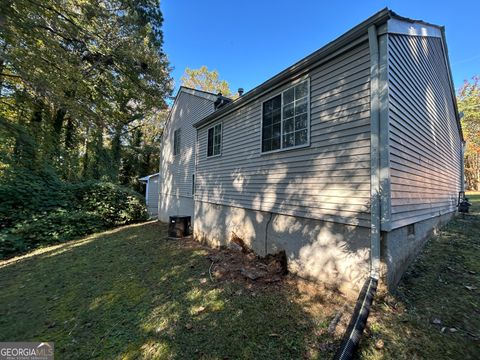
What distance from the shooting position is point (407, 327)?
277 cm

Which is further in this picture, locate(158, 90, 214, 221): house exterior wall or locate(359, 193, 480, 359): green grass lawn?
locate(158, 90, 214, 221): house exterior wall

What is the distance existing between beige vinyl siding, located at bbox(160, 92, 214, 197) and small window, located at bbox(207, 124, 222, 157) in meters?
1.68

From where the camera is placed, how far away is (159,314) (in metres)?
3.53

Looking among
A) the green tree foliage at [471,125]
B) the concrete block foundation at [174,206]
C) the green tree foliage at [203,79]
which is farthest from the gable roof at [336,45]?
the green tree foliage at [203,79]

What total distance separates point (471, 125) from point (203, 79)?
30.8 m

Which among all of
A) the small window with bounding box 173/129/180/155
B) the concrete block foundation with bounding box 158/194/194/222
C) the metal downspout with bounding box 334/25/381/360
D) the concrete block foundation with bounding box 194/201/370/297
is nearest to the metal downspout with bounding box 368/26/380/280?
the metal downspout with bounding box 334/25/381/360

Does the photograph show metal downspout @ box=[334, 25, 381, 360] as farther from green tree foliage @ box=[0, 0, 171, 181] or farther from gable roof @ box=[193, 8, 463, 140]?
green tree foliage @ box=[0, 0, 171, 181]

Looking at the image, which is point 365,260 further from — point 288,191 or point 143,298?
point 143,298

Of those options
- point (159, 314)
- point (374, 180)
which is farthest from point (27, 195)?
point (374, 180)

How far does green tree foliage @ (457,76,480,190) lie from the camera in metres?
22.9

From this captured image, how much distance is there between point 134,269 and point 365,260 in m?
4.97

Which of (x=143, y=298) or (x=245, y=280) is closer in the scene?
(x=143, y=298)

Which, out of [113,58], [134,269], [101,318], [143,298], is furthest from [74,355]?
[113,58]

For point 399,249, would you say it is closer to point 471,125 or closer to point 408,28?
point 408,28
